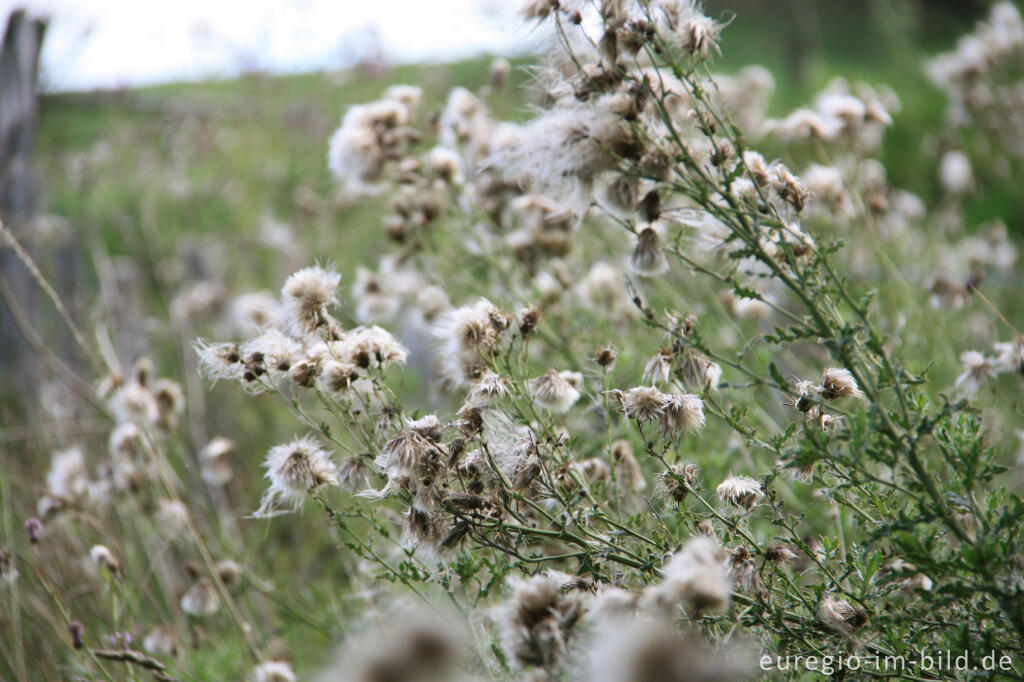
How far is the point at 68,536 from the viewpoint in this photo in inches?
98.6

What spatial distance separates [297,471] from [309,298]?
0.36 m

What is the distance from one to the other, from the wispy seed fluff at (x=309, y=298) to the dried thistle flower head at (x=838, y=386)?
1.00 m

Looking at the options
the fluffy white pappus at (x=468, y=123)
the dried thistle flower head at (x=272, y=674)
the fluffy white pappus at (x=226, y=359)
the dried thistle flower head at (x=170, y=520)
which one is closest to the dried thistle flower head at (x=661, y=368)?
the fluffy white pappus at (x=226, y=359)

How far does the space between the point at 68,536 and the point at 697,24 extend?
2.47m

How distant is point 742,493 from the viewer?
4.59 ft

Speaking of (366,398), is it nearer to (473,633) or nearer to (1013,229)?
(473,633)

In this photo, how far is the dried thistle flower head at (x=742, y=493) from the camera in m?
1.39

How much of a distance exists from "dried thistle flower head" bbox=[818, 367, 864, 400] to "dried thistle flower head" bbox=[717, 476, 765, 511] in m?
0.22

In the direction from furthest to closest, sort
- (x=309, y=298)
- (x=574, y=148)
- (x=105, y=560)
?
(x=105, y=560) → (x=309, y=298) → (x=574, y=148)

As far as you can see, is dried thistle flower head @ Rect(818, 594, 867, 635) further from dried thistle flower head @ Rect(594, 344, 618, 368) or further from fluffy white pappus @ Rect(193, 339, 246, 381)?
fluffy white pappus @ Rect(193, 339, 246, 381)

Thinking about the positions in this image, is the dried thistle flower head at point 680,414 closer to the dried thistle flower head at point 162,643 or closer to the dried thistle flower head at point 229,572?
the dried thistle flower head at point 229,572

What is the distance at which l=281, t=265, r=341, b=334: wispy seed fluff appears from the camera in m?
1.58

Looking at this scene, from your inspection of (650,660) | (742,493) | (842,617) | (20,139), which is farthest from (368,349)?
(20,139)

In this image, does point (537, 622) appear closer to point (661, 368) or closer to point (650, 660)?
point (650, 660)
